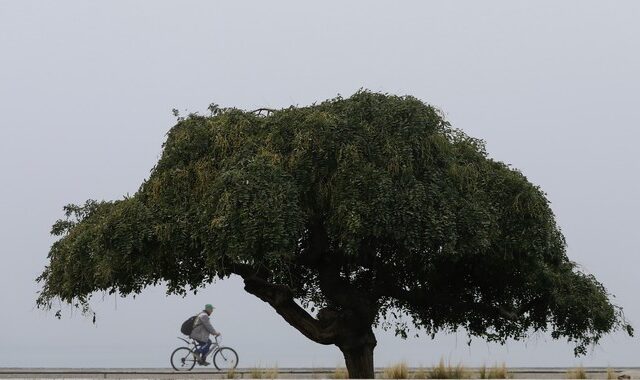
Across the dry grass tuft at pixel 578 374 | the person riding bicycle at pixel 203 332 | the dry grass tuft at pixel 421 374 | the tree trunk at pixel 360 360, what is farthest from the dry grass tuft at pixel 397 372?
the person riding bicycle at pixel 203 332

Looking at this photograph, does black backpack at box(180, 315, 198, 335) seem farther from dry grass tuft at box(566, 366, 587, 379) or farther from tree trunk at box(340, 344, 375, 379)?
dry grass tuft at box(566, 366, 587, 379)

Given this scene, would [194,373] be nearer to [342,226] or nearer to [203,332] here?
[203,332]

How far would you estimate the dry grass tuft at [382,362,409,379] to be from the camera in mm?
21094

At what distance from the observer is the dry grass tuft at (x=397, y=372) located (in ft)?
69.2

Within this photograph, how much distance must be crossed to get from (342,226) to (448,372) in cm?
547

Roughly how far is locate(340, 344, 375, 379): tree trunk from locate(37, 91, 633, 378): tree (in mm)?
31

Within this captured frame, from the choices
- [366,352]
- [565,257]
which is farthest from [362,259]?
[565,257]

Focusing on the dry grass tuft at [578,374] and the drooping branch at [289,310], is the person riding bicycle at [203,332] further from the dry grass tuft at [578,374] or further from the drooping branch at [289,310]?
the dry grass tuft at [578,374]

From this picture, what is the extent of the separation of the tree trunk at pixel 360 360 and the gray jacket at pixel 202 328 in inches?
160

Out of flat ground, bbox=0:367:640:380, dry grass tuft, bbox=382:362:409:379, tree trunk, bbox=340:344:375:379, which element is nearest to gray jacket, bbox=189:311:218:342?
flat ground, bbox=0:367:640:380

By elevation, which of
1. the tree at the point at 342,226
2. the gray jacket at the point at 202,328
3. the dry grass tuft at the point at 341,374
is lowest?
the dry grass tuft at the point at 341,374

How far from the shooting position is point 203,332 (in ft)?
76.3

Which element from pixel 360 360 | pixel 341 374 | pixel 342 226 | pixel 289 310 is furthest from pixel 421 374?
pixel 342 226

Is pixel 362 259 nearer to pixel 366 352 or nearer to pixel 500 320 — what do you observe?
pixel 366 352
